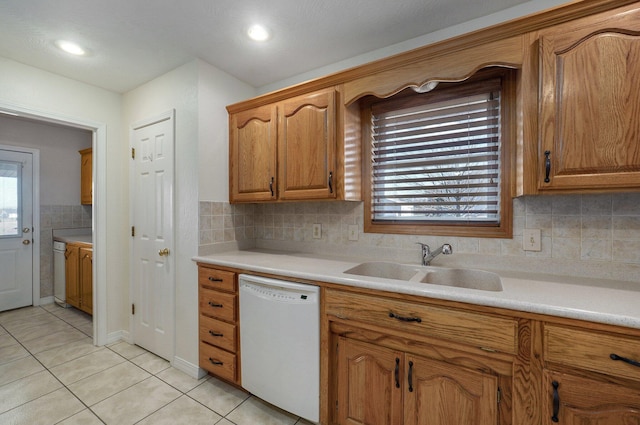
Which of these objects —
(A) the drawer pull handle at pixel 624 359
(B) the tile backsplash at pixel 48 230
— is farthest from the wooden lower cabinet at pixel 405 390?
(B) the tile backsplash at pixel 48 230

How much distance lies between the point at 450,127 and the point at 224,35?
5.31 feet

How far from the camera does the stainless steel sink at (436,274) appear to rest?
1.61 meters

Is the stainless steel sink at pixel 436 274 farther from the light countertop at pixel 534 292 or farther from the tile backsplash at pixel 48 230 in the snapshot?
the tile backsplash at pixel 48 230

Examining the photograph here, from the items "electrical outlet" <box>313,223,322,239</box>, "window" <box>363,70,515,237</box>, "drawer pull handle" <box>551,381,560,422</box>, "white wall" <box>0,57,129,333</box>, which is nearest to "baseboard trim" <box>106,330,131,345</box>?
"white wall" <box>0,57,129,333</box>

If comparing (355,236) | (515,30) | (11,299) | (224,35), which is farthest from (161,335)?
(515,30)

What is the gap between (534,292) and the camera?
121 centimetres

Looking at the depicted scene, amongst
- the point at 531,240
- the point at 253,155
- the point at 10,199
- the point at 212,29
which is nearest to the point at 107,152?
the point at 253,155

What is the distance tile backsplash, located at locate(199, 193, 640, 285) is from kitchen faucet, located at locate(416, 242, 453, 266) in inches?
3.3

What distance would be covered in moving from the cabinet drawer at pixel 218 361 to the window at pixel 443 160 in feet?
4.48

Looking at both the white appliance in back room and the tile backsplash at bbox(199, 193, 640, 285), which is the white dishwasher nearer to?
the tile backsplash at bbox(199, 193, 640, 285)

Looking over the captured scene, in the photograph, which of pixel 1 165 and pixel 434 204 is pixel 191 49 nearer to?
pixel 434 204

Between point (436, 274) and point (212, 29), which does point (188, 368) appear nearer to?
point (436, 274)

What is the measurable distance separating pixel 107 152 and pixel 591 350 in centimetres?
355

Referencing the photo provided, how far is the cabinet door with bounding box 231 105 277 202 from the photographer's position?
214 cm
